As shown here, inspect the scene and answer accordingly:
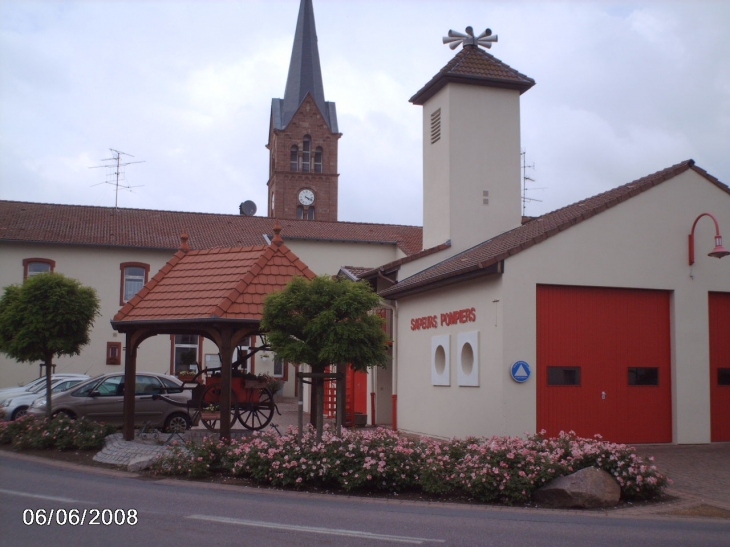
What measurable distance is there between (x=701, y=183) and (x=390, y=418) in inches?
442

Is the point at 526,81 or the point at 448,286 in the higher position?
the point at 526,81

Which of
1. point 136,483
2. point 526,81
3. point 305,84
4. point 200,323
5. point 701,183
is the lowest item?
point 136,483

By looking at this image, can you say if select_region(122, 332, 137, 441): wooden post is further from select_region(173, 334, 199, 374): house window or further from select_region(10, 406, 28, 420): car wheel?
select_region(173, 334, 199, 374): house window

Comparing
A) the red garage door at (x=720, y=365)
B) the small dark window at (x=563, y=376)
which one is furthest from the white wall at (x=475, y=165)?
the red garage door at (x=720, y=365)

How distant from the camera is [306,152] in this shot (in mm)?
74250

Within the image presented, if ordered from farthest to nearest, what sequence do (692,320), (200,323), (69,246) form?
1. (69,246)
2. (692,320)
3. (200,323)

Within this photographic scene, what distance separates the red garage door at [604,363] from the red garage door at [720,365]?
1.12 meters

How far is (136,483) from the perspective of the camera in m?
13.4

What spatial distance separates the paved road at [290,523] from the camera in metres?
8.49

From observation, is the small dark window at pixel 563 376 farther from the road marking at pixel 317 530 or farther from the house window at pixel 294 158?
the house window at pixel 294 158

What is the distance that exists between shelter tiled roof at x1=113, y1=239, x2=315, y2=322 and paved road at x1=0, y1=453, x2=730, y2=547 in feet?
13.0

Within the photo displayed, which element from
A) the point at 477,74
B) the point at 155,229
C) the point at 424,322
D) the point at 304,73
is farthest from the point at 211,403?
the point at 304,73

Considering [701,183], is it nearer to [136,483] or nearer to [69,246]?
[136,483]

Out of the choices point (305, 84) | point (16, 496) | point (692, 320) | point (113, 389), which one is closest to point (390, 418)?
point (113, 389)
